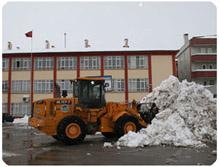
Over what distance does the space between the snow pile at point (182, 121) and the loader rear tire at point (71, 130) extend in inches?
62.7

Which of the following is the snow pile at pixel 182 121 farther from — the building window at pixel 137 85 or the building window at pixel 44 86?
the building window at pixel 44 86

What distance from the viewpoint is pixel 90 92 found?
13.0 metres

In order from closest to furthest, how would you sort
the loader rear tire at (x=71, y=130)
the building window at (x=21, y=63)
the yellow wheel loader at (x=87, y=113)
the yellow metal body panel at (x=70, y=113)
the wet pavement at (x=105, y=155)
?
the wet pavement at (x=105, y=155)
the loader rear tire at (x=71, y=130)
the yellow metal body panel at (x=70, y=113)
the yellow wheel loader at (x=87, y=113)
the building window at (x=21, y=63)

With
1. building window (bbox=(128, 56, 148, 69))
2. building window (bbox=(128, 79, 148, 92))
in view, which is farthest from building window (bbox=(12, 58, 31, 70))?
building window (bbox=(128, 79, 148, 92))

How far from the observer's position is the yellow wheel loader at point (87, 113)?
1230 cm

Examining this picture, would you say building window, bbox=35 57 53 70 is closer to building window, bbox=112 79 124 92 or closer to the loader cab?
building window, bbox=112 79 124 92

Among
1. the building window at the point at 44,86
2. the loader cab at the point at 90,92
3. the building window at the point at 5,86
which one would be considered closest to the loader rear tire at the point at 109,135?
the loader cab at the point at 90,92

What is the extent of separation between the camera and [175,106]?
14.6 meters

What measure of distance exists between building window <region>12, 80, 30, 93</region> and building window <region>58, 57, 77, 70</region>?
4517 millimetres

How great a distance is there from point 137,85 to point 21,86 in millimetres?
14039

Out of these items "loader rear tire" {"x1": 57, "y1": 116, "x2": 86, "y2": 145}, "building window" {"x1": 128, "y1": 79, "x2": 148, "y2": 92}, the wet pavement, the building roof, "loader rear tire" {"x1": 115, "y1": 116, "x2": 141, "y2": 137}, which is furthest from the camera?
"building window" {"x1": 128, "y1": 79, "x2": 148, "y2": 92}

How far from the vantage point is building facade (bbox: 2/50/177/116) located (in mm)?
37500

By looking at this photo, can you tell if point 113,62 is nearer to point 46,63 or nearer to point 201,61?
point 46,63

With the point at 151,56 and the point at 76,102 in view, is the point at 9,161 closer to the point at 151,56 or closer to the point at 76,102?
the point at 76,102
